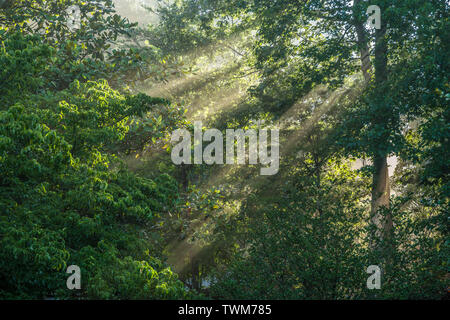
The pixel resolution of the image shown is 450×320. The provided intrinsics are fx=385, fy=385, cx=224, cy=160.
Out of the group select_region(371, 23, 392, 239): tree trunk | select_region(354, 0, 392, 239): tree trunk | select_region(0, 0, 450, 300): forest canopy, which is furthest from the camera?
select_region(354, 0, 392, 239): tree trunk

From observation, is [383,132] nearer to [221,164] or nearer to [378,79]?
[378,79]

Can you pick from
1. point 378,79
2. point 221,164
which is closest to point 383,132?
point 378,79

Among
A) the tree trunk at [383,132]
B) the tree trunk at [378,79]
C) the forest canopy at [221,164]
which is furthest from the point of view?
the tree trunk at [378,79]

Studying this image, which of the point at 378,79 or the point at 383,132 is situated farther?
the point at 378,79

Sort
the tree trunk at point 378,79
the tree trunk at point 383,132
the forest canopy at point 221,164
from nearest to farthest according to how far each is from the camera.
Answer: the forest canopy at point 221,164 → the tree trunk at point 383,132 → the tree trunk at point 378,79

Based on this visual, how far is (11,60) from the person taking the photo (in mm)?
5961

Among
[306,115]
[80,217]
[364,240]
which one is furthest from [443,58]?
[80,217]

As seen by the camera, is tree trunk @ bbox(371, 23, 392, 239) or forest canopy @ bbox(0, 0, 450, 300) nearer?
forest canopy @ bbox(0, 0, 450, 300)

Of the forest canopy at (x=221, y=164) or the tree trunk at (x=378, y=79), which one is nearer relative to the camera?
the forest canopy at (x=221, y=164)

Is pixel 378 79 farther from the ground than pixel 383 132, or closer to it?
farther from the ground

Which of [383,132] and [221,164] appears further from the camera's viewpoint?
[221,164]

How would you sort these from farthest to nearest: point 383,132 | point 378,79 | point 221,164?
point 221,164, point 378,79, point 383,132

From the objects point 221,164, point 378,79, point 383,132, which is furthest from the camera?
point 221,164

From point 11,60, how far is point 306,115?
1178 cm
